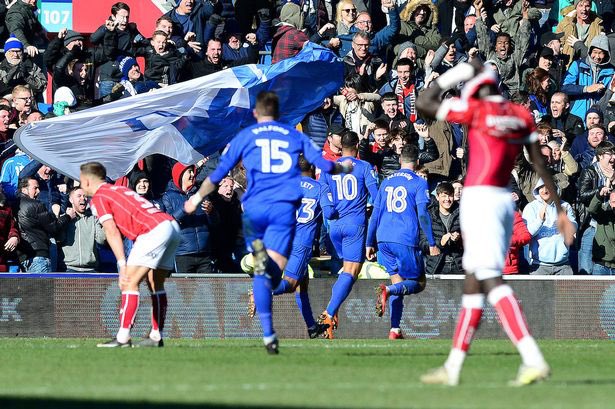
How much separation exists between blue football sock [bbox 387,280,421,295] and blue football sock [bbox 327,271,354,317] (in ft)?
1.74

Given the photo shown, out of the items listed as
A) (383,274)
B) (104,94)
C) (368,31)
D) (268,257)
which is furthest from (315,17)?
(268,257)

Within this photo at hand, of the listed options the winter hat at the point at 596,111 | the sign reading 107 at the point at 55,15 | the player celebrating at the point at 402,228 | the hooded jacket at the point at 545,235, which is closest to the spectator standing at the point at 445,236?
the hooded jacket at the point at 545,235

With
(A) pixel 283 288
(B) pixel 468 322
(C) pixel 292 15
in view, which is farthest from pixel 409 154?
(B) pixel 468 322

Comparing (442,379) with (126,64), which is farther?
(126,64)

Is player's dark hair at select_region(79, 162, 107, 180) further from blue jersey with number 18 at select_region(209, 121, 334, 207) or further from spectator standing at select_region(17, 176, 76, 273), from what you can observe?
spectator standing at select_region(17, 176, 76, 273)

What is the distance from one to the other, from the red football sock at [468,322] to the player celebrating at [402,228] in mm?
7183

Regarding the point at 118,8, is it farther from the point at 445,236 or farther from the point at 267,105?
the point at 267,105

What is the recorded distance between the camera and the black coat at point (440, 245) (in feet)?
63.2

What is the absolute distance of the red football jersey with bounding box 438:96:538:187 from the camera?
10031 mm

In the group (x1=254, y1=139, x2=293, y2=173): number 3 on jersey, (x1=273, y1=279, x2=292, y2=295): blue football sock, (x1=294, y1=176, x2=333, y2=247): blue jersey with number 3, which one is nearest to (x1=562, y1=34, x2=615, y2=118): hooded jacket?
(x1=294, y1=176, x2=333, y2=247): blue jersey with number 3

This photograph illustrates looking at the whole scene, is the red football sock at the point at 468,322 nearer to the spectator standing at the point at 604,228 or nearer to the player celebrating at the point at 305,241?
the player celebrating at the point at 305,241

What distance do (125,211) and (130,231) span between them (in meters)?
0.23

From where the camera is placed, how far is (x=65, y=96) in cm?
2055

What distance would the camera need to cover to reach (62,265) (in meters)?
18.9
